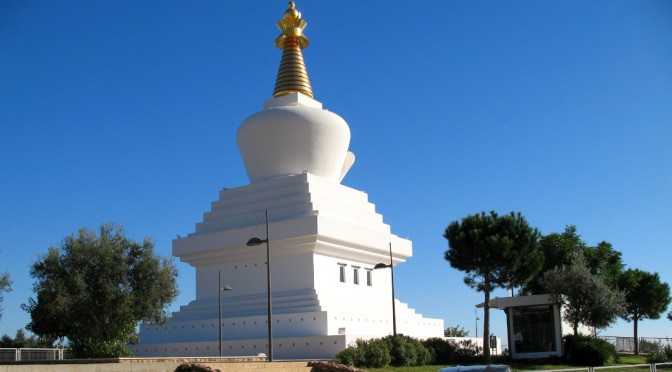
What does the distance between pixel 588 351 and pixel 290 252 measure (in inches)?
579

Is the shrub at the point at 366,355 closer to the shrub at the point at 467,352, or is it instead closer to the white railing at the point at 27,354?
the shrub at the point at 467,352

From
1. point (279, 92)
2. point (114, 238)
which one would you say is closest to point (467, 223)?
point (279, 92)

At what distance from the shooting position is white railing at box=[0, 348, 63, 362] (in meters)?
35.0

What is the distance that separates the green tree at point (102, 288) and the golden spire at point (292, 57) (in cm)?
1398

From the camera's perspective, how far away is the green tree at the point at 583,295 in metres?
38.2

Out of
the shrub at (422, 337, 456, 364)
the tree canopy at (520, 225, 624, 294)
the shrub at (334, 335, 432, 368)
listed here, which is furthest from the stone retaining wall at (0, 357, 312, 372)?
the tree canopy at (520, 225, 624, 294)

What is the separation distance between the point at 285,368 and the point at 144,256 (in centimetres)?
1376

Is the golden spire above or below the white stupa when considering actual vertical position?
above

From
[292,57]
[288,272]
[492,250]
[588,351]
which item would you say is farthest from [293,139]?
[588,351]

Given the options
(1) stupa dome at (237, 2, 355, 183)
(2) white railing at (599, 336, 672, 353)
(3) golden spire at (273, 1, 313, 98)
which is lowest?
(2) white railing at (599, 336, 672, 353)

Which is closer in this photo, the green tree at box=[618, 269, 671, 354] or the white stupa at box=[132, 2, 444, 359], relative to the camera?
the white stupa at box=[132, 2, 444, 359]

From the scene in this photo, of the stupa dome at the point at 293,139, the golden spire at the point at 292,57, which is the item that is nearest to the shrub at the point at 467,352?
the stupa dome at the point at 293,139

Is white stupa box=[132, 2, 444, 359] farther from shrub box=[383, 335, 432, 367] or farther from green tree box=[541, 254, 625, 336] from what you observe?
green tree box=[541, 254, 625, 336]

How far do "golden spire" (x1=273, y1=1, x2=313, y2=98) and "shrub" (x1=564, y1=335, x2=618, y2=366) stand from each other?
783 inches
